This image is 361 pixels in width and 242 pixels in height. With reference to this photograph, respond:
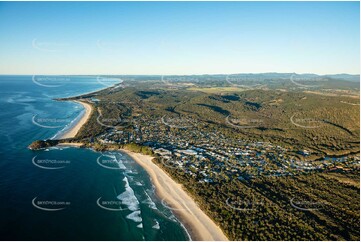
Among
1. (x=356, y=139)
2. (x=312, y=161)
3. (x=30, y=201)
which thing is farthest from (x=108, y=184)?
(x=356, y=139)

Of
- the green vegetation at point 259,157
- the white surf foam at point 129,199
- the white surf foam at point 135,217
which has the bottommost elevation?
the white surf foam at point 135,217

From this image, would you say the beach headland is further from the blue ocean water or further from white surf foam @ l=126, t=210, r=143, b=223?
white surf foam @ l=126, t=210, r=143, b=223

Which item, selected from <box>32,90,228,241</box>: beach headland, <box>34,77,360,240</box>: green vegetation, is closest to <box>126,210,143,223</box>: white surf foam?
<box>32,90,228,241</box>: beach headland

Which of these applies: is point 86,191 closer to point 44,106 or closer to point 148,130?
point 148,130

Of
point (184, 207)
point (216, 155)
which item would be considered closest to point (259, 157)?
point (216, 155)

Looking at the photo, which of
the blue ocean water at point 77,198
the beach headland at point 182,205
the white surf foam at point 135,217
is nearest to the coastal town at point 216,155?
the beach headland at point 182,205

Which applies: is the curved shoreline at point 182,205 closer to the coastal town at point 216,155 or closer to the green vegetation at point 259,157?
the green vegetation at point 259,157
